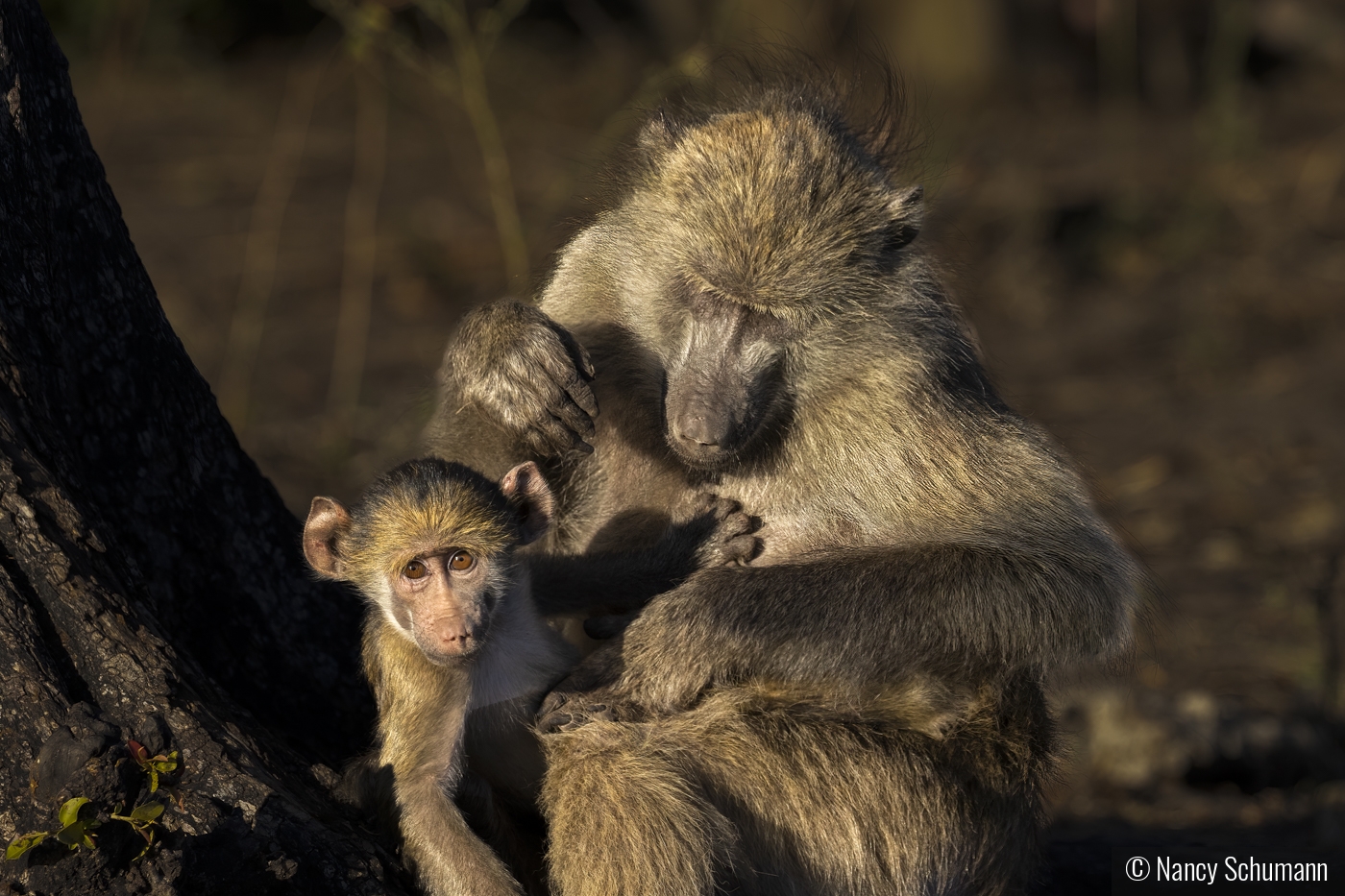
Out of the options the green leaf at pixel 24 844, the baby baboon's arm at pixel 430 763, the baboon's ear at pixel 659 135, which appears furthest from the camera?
the baboon's ear at pixel 659 135

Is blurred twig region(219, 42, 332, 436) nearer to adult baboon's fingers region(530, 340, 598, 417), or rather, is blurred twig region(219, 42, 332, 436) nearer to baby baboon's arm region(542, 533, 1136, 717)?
adult baboon's fingers region(530, 340, 598, 417)

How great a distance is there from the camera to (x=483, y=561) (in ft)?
9.73

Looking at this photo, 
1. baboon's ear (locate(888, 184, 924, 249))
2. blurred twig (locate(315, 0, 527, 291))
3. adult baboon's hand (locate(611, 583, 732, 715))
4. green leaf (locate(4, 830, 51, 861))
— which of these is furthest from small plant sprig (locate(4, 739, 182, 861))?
blurred twig (locate(315, 0, 527, 291))

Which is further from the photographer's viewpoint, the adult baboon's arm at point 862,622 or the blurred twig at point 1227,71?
the blurred twig at point 1227,71

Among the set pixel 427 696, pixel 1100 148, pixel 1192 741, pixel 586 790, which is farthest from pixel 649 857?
pixel 1100 148

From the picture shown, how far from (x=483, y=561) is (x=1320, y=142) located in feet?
34.7

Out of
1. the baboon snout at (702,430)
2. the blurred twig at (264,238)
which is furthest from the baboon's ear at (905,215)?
the blurred twig at (264,238)

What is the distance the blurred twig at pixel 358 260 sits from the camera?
8.07 metres

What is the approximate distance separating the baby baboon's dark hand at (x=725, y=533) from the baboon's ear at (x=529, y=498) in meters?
0.43

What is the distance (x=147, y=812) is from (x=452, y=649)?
689 mm

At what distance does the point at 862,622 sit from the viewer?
10.3 ft

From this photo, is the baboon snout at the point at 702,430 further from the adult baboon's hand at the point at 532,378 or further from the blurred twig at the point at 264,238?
the blurred twig at the point at 264,238

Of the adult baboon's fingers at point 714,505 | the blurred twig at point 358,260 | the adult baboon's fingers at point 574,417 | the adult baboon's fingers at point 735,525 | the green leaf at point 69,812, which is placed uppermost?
the blurred twig at point 358,260

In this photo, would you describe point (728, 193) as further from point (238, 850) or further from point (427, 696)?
point (238, 850)
